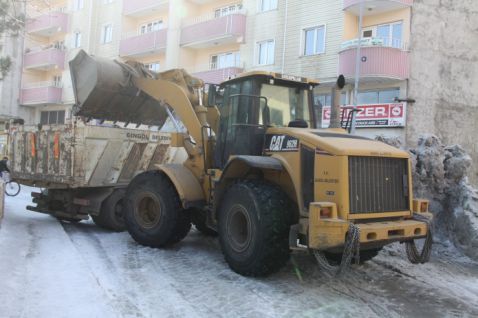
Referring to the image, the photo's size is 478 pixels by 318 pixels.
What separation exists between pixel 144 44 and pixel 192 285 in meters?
24.1

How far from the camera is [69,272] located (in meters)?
6.37

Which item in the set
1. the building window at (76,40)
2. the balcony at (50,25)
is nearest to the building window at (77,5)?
the balcony at (50,25)

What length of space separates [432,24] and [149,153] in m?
13.5

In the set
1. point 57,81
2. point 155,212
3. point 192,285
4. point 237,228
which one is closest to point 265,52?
point 155,212

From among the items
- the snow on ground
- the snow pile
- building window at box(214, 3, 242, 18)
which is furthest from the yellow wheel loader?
building window at box(214, 3, 242, 18)

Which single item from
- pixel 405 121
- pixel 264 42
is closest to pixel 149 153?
pixel 405 121

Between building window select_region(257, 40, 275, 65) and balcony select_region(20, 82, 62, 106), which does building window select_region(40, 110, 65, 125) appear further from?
building window select_region(257, 40, 275, 65)

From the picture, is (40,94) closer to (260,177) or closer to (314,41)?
(314,41)

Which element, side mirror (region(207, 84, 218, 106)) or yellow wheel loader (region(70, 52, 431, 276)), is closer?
yellow wheel loader (region(70, 52, 431, 276))

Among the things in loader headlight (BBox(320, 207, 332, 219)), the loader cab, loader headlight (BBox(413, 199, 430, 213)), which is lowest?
loader headlight (BBox(320, 207, 332, 219))

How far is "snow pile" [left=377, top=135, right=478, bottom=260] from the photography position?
9.82 metres

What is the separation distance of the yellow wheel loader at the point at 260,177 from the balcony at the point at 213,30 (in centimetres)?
1435

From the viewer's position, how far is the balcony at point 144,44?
2734 cm

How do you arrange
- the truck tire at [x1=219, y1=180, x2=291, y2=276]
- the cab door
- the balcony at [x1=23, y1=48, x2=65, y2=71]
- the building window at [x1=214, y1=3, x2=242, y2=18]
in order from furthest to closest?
the balcony at [x1=23, y1=48, x2=65, y2=71] → the building window at [x1=214, y1=3, x2=242, y2=18] → the cab door → the truck tire at [x1=219, y1=180, x2=291, y2=276]
